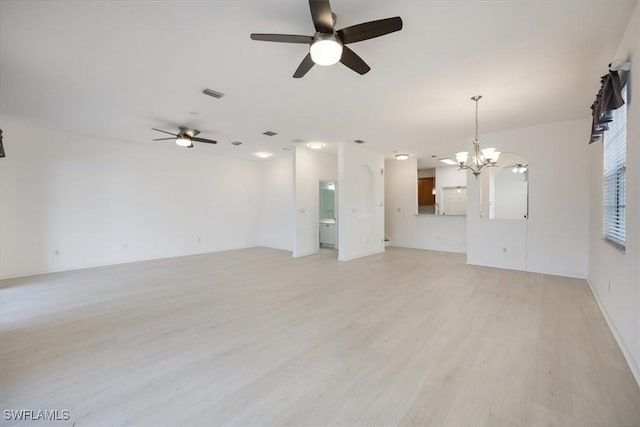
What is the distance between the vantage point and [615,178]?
9.72ft

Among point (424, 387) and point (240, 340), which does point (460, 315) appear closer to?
point (424, 387)

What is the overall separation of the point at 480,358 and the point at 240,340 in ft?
7.07

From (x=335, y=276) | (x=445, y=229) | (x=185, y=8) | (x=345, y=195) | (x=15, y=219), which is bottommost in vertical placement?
(x=335, y=276)

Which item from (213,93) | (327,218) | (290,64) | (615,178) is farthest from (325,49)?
(327,218)

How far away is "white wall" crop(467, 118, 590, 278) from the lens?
463cm

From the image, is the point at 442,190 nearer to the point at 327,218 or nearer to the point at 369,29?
the point at 327,218

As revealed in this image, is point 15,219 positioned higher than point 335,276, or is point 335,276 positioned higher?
point 15,219

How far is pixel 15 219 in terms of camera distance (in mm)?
4996

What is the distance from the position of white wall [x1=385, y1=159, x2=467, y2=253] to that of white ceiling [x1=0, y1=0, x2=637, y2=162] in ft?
10.9

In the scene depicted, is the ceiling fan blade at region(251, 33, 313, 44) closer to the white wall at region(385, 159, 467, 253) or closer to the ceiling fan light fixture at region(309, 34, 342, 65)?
the ceiling fan light fixture at region(309, 34, 342, 65)

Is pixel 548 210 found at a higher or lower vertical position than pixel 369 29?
lower

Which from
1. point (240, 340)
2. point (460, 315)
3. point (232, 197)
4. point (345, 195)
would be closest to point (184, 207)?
point (232, 197)

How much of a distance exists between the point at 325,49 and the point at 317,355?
8.29ft

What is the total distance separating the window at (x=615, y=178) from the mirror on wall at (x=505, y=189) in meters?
2.32
